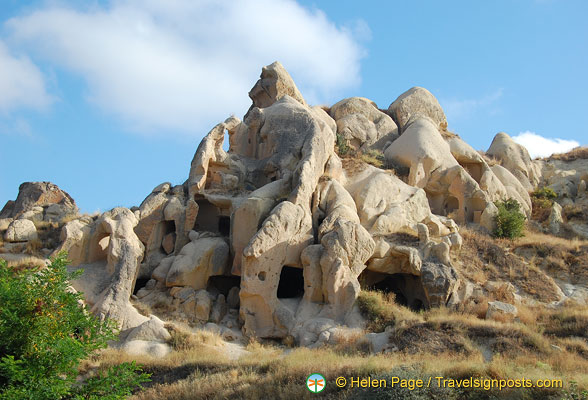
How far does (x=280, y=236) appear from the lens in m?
17.1

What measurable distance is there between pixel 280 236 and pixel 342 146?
8835mm

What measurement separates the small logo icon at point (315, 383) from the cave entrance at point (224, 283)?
7.99m

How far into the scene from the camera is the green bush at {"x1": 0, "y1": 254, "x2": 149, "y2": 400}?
8.96m

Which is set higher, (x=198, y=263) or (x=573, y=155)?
(x=573, y=155)

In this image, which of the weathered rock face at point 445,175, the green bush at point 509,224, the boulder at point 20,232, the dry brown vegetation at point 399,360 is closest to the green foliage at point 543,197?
the weathered rock face at point 445,175

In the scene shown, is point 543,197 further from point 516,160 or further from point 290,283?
point 290,283

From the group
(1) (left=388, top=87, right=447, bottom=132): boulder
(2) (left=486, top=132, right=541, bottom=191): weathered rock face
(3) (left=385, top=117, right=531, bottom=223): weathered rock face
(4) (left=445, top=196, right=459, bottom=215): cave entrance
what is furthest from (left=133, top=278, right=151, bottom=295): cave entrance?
(2) (left=486, top=132, right=541, bottom=191): weathered rock face

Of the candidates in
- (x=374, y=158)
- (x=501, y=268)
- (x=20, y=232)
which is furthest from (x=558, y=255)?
(x=20, y=232)

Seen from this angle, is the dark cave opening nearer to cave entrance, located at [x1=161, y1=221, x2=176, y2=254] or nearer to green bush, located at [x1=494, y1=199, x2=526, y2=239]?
cave entrance, located at [x1=161, y1=221, x2=176, y2=254]

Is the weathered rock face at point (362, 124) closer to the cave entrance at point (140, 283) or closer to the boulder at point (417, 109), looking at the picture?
the boulder at point (417, 109)

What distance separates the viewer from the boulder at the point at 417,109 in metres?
29.7

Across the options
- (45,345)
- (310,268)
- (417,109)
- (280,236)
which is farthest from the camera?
(417,109)

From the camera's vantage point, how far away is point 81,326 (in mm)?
10250

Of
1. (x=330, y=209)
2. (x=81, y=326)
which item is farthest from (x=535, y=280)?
(x=81, y=326)
